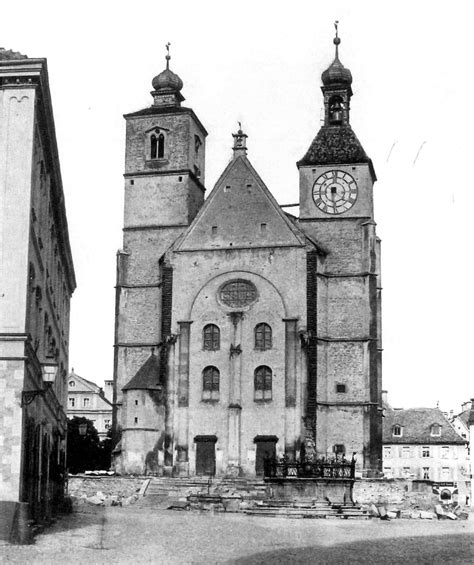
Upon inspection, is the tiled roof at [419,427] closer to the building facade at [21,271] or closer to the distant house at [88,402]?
the distant house at [88,402]

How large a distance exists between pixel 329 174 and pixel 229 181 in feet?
20.0

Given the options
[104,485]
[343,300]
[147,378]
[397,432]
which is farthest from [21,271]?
[397,432]

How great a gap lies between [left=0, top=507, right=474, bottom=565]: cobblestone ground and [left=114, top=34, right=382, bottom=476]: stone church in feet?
89.0

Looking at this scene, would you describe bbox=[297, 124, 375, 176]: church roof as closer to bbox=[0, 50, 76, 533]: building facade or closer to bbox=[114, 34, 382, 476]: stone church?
bbox=[114, 34, 382, 476]: stone church

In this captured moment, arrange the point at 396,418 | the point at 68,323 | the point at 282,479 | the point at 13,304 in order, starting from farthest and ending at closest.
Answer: the point at 396,418, the point at 68,323, the point at 282,479, the point at 13,304

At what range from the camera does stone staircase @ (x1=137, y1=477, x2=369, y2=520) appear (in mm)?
41375

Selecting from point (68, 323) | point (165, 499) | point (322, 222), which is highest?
point (322, 222)

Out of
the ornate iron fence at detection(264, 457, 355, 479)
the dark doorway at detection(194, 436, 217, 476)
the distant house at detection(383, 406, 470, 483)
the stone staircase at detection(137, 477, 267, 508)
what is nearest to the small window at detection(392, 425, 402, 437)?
the distant house at detection(383, 406, 470, 483)

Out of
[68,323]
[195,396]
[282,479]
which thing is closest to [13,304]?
[282,479]

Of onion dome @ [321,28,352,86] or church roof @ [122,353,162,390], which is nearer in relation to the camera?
church roof @ [122,353,162,390]

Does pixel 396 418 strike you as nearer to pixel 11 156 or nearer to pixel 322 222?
pixel 322 222

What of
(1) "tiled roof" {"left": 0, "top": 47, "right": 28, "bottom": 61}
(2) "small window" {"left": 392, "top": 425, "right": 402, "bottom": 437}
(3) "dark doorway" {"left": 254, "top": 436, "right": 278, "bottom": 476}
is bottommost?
(3) "dark doorway" {"left": 254, "top": 436, "right": 278, "bottom": 476}

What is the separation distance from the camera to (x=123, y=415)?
65.2 meters

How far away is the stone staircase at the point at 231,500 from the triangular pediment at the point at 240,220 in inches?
548
